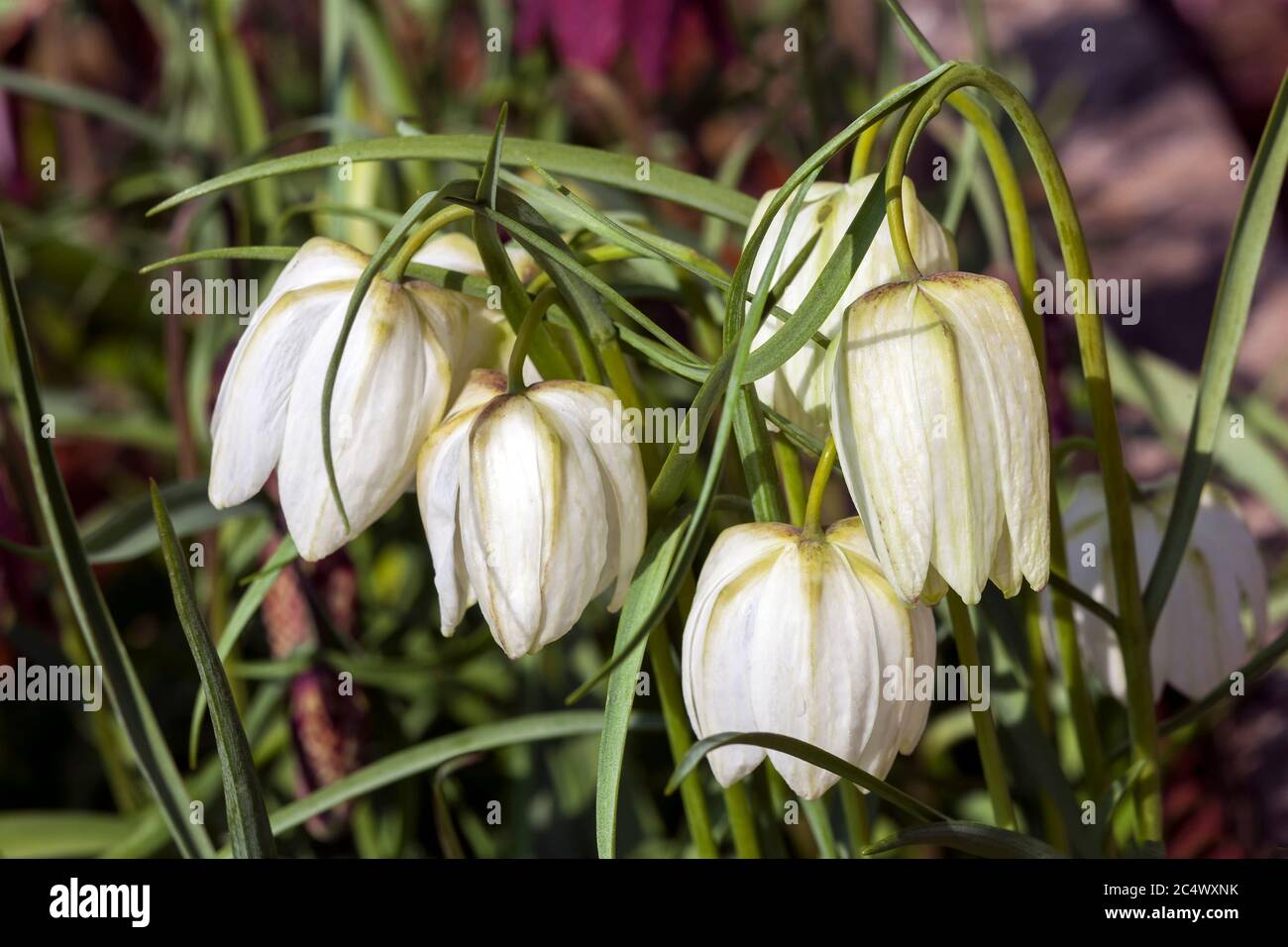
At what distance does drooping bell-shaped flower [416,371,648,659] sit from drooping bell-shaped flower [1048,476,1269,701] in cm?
25

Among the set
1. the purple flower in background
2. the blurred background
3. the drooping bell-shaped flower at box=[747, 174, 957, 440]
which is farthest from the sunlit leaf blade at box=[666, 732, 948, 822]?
the purple flower in background

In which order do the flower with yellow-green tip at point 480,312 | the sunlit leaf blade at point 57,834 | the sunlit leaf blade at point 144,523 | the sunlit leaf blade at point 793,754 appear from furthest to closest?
the sunlit leaf blade at point 57,834 < the sunlit leaf blade at point 144,523 < the flower with yellow-green tip at point 480,312 < the sunlit leaf blade at point 793,754

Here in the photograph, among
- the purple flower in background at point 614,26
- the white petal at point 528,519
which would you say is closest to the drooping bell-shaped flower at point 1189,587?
the white petal at point 528,519

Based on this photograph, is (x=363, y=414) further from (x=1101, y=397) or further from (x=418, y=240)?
(x=1101, y=397)

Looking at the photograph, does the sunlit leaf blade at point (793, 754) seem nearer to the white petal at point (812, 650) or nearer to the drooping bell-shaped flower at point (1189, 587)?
the white petal at point (812, 650)

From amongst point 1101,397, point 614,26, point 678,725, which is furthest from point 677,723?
point 614,26

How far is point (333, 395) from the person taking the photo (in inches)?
16.4

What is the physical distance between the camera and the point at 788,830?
0.79 metres

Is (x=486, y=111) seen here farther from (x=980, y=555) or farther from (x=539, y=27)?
(x=980, y=555)

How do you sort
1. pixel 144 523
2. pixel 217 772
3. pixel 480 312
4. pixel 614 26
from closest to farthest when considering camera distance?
pixel 480 312 → pixel 144 523 → pixel 217 772 → pixel 614 26

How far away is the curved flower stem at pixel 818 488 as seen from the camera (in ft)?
1.32

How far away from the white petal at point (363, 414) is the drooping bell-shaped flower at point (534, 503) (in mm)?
14

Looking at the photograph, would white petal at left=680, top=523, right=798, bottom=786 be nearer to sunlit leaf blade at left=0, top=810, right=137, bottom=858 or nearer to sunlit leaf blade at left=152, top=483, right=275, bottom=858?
sunlit leaf blade at left=152, top=483, right=275, bottom=858

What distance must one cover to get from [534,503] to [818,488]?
0.09 metres
